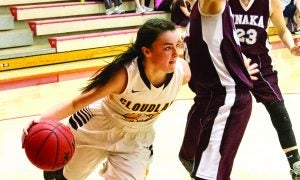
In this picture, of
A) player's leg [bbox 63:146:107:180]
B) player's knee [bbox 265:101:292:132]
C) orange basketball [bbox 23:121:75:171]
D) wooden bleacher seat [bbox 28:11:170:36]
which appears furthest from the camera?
wooden bleacher seat [bbox 28:11:170:36]

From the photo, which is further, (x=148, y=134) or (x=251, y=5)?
(x=251, y=5)

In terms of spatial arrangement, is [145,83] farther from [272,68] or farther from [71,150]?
[272,68]

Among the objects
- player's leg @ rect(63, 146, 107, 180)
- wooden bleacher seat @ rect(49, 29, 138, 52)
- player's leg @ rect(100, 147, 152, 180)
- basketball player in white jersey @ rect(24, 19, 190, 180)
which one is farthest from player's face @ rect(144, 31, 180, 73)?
wooden bleacher seat @ rect(49, 29, 138, 52)

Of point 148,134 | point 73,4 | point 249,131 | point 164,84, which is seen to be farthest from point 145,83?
point 73,4

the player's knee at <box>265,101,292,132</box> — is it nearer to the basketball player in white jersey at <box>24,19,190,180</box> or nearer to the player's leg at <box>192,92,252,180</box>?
the player's leg at <box>192,92,252,180</box>

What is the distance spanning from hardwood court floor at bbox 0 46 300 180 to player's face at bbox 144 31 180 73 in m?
1.49

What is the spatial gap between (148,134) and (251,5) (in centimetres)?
116

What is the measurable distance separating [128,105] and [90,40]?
573 centimetres

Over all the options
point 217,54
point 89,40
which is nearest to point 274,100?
point 217,54

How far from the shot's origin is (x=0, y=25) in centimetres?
805

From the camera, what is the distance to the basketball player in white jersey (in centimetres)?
255

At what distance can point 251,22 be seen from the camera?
326 centimetres

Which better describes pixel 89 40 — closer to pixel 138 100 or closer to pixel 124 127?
pixel 124 127

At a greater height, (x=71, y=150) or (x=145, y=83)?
(x=145, y=83)
